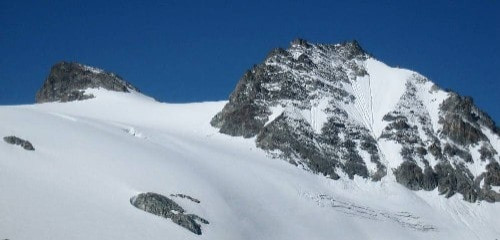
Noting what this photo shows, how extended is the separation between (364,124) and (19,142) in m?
50.2

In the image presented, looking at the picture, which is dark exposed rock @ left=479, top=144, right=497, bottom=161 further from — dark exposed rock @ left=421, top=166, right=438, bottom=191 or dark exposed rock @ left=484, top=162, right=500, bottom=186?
dark exposed rock @ left=421, top=166, right=438, bottom=191

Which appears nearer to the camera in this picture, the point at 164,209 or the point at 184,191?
the point at 164,209

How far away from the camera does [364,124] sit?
95438 mm

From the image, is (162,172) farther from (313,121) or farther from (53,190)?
(313,121)

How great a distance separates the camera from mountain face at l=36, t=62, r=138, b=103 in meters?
122

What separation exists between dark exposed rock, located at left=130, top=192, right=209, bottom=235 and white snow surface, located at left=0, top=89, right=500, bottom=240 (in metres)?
0.70

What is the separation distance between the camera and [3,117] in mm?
69125

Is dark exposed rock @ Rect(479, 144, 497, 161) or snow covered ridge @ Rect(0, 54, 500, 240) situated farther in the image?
dark exposed rock @ Rect(479, 144, 497, 161)

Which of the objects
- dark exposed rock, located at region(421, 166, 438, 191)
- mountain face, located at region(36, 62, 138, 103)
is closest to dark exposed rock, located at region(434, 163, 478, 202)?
dark exposed rock, located at region(421, 166, 438, 191)

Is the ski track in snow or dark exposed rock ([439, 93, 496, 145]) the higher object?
dark exposed rock ([439, 93, 496, 145])

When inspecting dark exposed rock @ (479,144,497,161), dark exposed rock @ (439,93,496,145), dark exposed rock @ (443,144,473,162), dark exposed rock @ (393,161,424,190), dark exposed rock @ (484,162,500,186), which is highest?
dark exposed rock @ (439,93,496,145)

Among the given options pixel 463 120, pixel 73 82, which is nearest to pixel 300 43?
pixel 463 120

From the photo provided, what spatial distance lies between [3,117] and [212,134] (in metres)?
28.7

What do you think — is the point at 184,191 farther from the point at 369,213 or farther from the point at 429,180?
the point at 429,180
